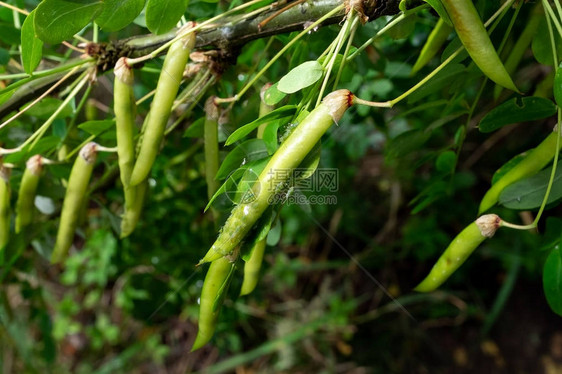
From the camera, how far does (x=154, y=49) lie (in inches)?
23.7

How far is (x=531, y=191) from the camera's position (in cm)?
52

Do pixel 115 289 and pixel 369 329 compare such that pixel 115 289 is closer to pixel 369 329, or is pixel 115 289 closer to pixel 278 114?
pixel 369 329

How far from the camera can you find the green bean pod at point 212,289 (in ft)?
1.53

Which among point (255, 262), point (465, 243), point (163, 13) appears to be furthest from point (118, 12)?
point (465, 243)

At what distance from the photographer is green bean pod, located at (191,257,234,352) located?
47 centimetres

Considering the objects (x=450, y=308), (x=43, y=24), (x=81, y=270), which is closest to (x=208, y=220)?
(x=43, y=24)

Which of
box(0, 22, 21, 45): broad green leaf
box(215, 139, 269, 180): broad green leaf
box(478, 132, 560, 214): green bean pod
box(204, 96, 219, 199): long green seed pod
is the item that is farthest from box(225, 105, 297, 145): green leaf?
box(0, 22, 21, 45): broad green leaf

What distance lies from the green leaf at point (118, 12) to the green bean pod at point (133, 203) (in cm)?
17

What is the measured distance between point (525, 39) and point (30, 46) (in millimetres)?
491

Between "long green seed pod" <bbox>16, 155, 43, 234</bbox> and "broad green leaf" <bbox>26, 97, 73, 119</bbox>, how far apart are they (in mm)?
49

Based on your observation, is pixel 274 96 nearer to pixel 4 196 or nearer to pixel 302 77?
pixel 302 77

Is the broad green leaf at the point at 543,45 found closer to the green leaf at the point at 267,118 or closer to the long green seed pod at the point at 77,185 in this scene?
the green leaf at the point at 267,118

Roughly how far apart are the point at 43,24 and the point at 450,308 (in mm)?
1615

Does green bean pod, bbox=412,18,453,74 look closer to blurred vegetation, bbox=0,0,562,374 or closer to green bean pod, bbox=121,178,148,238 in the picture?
green bean pod, bbox=121,178,148,238
